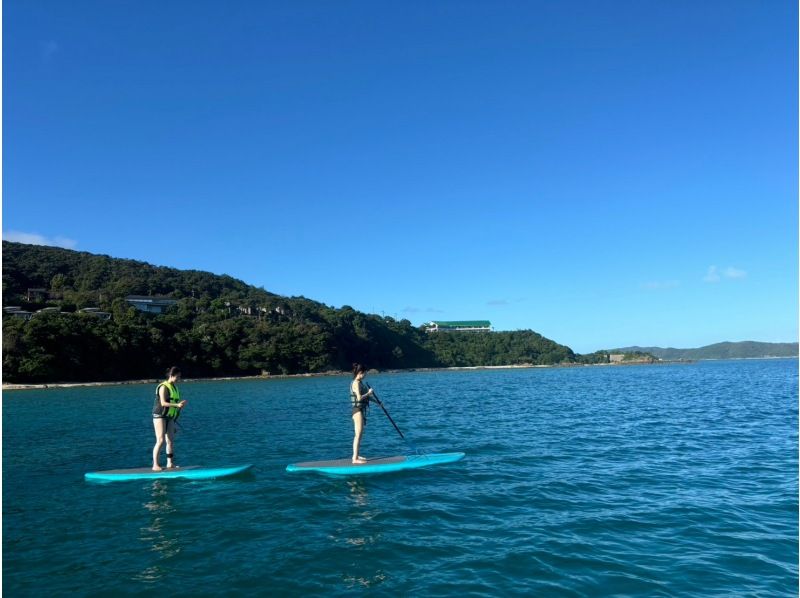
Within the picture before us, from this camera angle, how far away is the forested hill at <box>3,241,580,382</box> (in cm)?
8481

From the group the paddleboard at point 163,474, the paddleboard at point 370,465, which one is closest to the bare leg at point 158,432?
the paddleboard at point 163,474

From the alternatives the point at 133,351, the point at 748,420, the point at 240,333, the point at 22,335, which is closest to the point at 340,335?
the point at 240,333

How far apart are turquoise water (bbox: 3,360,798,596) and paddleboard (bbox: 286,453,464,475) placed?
0.38 meters

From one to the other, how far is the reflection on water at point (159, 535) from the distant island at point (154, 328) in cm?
8045

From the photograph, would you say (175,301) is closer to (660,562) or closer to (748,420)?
(748,420)

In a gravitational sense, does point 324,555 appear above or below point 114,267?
below

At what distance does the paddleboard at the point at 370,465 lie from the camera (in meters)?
14.9

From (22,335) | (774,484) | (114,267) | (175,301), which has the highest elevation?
(114,267)

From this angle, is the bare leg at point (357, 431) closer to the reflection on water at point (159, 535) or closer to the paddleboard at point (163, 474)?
the paddleboard at point (163, 474)

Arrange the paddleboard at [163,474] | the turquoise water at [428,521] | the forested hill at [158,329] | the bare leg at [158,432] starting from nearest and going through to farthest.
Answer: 1. the turquoise water at [428,521]
2. the paddleboard at [163,474]
3. the bare leg at [158,432]
4. the forested hill at [158,329]

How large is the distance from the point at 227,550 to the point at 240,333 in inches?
4655

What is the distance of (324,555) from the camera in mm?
8961

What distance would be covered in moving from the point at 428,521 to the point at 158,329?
353 feet

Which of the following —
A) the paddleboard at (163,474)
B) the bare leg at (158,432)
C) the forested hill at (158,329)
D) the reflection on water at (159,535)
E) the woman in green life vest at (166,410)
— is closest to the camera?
the reflection on water at (159,535)
